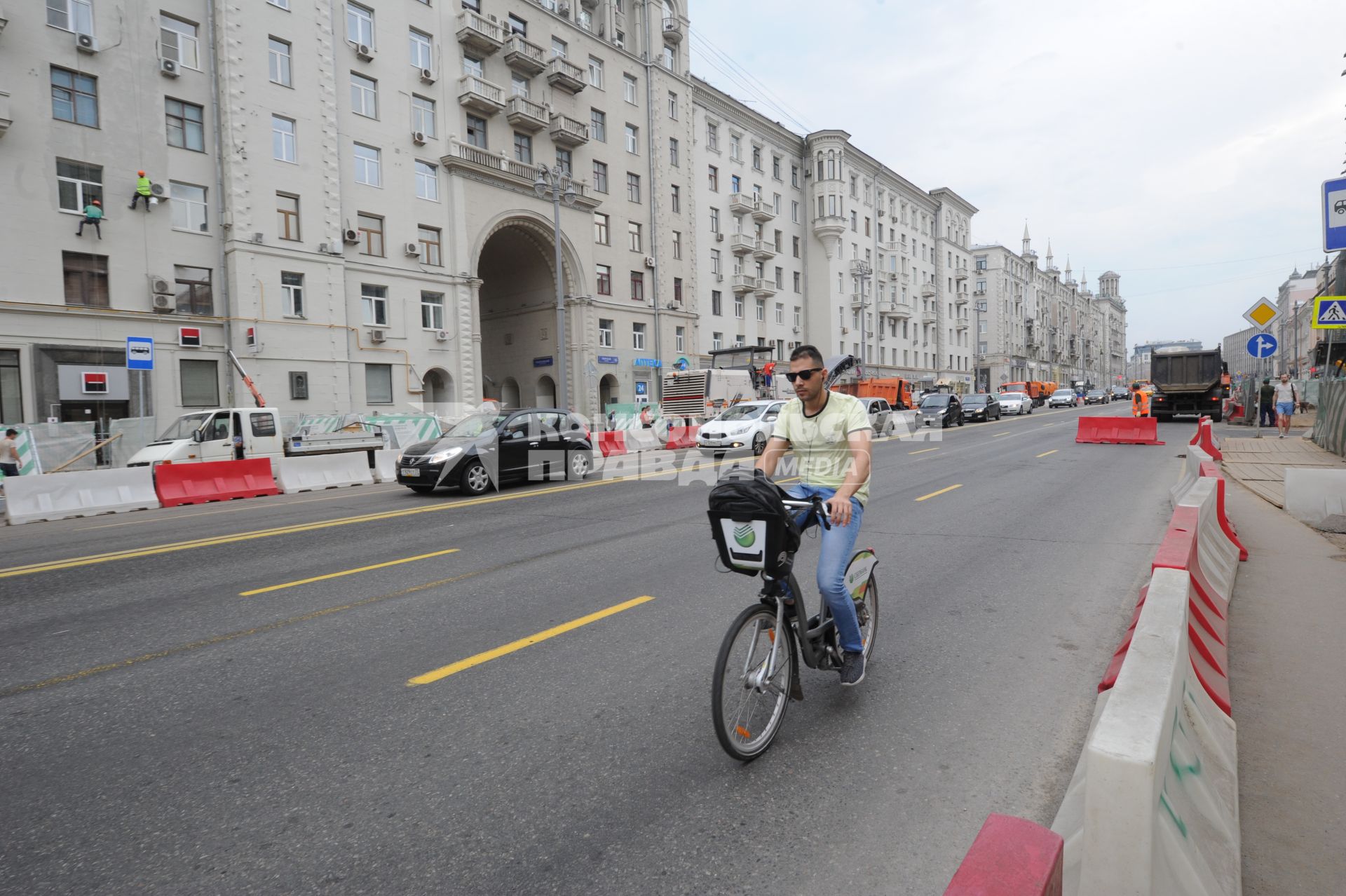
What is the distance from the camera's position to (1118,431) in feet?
71.6

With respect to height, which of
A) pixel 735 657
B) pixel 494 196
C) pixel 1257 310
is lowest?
pixel 735 657

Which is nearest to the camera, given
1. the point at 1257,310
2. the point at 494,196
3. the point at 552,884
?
the point at 552,884

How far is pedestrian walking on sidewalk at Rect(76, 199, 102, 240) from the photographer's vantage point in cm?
2089

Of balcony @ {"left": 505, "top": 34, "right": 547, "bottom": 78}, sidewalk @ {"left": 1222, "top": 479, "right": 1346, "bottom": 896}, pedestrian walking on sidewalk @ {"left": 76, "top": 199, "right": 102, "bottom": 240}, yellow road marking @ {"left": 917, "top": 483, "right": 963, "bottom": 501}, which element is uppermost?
balcony @ {"left": 505, "top": 34, "right": 547, "bottom": 78}

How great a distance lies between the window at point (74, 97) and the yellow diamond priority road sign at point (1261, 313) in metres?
30.8

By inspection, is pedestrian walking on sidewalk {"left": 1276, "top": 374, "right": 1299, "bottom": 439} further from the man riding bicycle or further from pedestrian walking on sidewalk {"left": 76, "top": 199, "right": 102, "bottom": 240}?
pedestrian walking on sidewalk {"left": 76, "top": 199, "right": 102, "bottom": 240}

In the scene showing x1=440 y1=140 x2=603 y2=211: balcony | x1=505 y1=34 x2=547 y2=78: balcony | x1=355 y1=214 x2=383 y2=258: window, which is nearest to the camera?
x1=355 y1=214 x2=383 y2=258: window

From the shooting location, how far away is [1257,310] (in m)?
16.3

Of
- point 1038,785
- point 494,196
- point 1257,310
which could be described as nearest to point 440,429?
point 494,196

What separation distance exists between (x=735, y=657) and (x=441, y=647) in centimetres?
252

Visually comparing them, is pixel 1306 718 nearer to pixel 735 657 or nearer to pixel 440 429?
pixel 735 657

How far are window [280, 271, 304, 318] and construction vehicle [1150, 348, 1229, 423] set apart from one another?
31.4 metres

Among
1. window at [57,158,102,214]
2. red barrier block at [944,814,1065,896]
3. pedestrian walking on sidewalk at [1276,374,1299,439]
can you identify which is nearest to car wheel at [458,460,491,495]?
red barrier block at [944,814,1065,896]

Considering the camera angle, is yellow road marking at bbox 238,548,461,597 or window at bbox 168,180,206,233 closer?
yellow road marking at bbox 238,548,461,597
